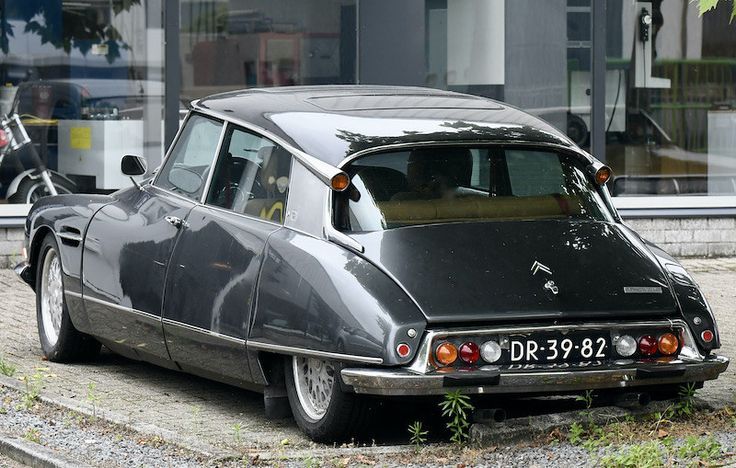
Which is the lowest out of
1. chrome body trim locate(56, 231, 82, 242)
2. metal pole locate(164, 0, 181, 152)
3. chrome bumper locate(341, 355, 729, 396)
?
chrome bumper locate(341, 355, 729, 396)

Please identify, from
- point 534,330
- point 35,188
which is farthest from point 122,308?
point 35,188

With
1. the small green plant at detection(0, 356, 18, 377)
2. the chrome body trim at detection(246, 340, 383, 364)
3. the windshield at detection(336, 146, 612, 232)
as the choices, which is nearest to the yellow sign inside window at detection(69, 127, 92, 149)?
the small green plant at detection(0, 356, 18, 377)

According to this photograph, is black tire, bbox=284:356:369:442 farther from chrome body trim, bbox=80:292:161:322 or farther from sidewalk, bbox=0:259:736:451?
chrome body trim, bbox=80:292:161:322

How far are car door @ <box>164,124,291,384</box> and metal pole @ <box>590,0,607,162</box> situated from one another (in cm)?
860

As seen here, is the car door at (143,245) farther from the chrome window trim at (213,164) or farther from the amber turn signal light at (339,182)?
the amber turn signal light at (339,182)

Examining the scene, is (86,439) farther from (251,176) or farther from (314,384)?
(251,176)

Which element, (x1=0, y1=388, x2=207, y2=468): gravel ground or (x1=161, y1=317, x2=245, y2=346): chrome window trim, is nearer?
(x1=0, y1=388, x2=207, y2=468): gravel ground

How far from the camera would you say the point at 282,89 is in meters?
8.31

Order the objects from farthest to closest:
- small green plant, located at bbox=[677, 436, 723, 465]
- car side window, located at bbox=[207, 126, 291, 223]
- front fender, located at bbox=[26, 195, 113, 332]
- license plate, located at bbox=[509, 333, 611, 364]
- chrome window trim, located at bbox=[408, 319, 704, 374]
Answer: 1. front fender, located at bbox=[26, 195, 113, 332]
2. car side window, located at bbox=[207, 126, 291, 223]
3. license plate, located at bbox=[509, 333, 611, 364]
4. chrome window trim, located at bbox=[408, 319, 704, 374]
5. small green plant, located at bbox=[677, 436, 723, 465]

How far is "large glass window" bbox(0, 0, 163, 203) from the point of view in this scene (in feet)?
47.3

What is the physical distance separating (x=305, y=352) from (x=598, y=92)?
9.75 meters

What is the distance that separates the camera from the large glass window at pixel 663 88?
15984 mm

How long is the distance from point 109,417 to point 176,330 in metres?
0.62

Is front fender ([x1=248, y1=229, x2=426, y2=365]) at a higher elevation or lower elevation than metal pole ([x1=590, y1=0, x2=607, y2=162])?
lower
